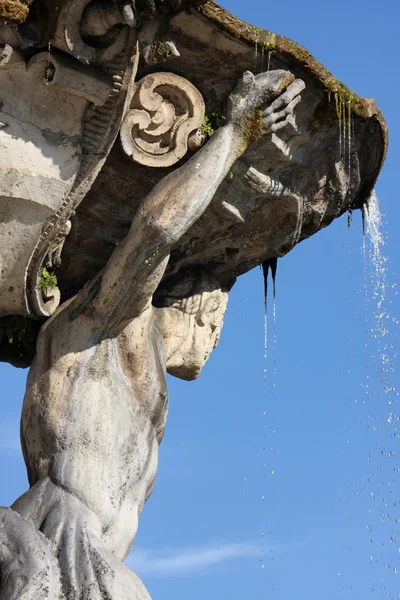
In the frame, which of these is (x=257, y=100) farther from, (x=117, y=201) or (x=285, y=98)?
(x=117, y=201)

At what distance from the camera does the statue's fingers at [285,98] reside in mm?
11109

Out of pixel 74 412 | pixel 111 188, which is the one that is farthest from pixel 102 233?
pixel 74 412

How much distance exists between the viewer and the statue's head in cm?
1173

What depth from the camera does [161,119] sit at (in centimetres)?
1099

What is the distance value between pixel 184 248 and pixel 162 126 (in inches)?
38.5

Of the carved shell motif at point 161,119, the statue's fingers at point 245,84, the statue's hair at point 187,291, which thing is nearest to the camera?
the carved shell motif at point 161,119

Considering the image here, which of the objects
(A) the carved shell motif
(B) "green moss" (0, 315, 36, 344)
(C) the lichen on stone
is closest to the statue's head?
(B) "green moss" (0, 315, 36, 344)

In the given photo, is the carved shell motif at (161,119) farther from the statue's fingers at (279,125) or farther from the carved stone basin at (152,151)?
the statue's fingers at (279,125)

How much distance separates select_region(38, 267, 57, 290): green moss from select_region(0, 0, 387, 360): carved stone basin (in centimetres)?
4

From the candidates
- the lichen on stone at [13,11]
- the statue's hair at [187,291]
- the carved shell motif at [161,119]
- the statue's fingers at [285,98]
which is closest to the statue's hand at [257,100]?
the statue's fingers at [285,98]

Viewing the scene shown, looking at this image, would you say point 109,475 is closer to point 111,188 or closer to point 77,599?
point 77,599

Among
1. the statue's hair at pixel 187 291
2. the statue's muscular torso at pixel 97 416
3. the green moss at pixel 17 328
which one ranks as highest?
the statue's hair at pixel 187 291

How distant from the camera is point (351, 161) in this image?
11742 millimetres

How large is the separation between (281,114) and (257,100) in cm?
18
